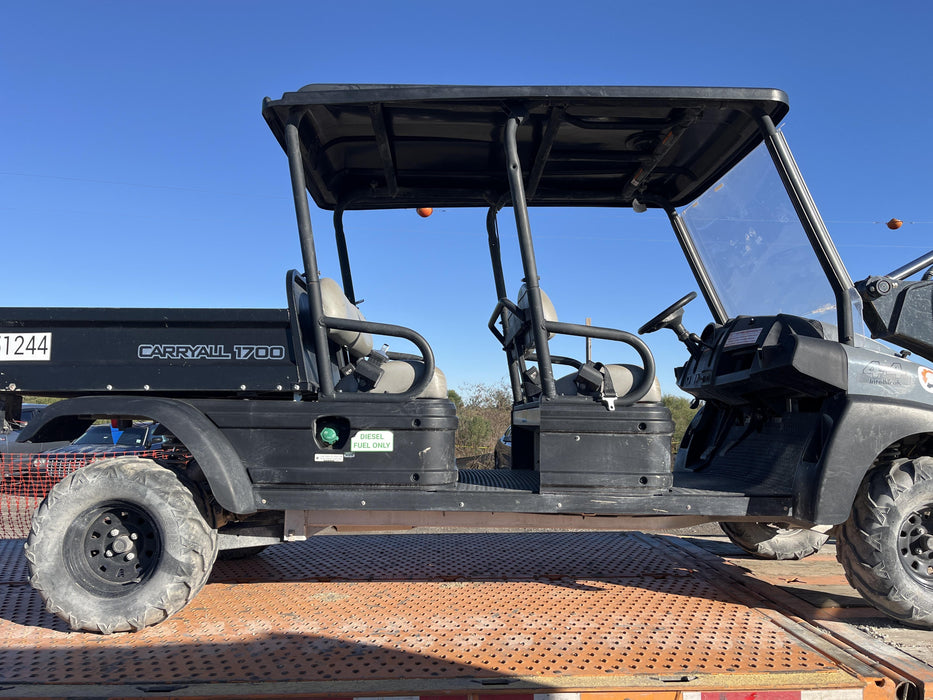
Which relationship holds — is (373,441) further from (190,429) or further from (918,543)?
(918,543)

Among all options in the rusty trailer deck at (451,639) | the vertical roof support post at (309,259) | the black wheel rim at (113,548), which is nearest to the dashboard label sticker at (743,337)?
the rusty trailer deck at (451,639)

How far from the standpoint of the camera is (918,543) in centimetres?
317

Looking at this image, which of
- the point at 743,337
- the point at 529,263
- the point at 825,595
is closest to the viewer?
the point at 529,263

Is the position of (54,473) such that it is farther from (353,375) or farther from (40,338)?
(353,375)

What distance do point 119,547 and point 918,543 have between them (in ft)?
12.2

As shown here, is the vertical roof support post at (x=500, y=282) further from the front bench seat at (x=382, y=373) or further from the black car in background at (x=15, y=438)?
the black car in background at (x=15, y=438)

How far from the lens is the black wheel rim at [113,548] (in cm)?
304

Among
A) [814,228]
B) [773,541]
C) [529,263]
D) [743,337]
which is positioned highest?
[814,228]

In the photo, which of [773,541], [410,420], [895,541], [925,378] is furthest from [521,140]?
[773,541]

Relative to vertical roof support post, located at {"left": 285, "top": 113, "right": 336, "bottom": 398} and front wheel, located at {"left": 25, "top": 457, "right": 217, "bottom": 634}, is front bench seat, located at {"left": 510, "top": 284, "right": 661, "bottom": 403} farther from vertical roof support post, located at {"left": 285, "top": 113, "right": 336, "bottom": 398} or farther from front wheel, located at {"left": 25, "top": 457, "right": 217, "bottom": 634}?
front wheel, located at {"left": 25, "top": 457, "right": 217, "bottom": 634}

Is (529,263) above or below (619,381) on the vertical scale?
above

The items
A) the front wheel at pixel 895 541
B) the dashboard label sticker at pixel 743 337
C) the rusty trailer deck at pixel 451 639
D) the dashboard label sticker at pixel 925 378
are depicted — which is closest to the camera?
the rusty trailer deck at pixel 451 639

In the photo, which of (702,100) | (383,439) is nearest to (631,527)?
(383,439)

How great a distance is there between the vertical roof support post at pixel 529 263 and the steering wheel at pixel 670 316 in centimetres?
119
